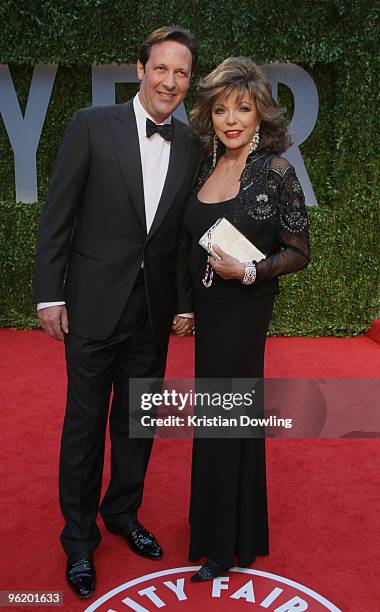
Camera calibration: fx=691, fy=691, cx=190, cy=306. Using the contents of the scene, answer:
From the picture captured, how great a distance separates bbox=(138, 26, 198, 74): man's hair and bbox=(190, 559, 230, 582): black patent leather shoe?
1793mm

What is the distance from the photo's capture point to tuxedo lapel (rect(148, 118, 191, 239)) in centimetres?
242

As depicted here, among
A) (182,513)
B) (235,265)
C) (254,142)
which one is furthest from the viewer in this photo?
(182,513)

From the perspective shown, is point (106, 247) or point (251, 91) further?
point (106, 247)

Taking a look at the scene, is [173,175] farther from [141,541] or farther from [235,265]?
[141,541]

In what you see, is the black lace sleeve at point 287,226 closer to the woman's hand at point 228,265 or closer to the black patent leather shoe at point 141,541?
the woman's hand at point 228,265

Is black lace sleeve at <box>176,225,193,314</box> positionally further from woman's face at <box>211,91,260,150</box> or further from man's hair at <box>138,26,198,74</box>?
man's hair at <box>138,26,198,74</box>

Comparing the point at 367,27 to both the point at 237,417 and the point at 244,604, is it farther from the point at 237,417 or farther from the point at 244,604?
the point at 244,604

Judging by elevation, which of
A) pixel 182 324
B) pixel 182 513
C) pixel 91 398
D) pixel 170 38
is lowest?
pixel 182 513

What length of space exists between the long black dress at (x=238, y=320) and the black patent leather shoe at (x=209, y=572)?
0.04 m

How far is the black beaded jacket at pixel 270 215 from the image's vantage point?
227cm

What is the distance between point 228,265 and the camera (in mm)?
2244

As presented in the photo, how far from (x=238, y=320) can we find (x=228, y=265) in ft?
0.75

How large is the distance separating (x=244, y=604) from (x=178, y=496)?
2.82 ft

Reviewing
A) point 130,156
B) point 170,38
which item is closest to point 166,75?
point 170,38
